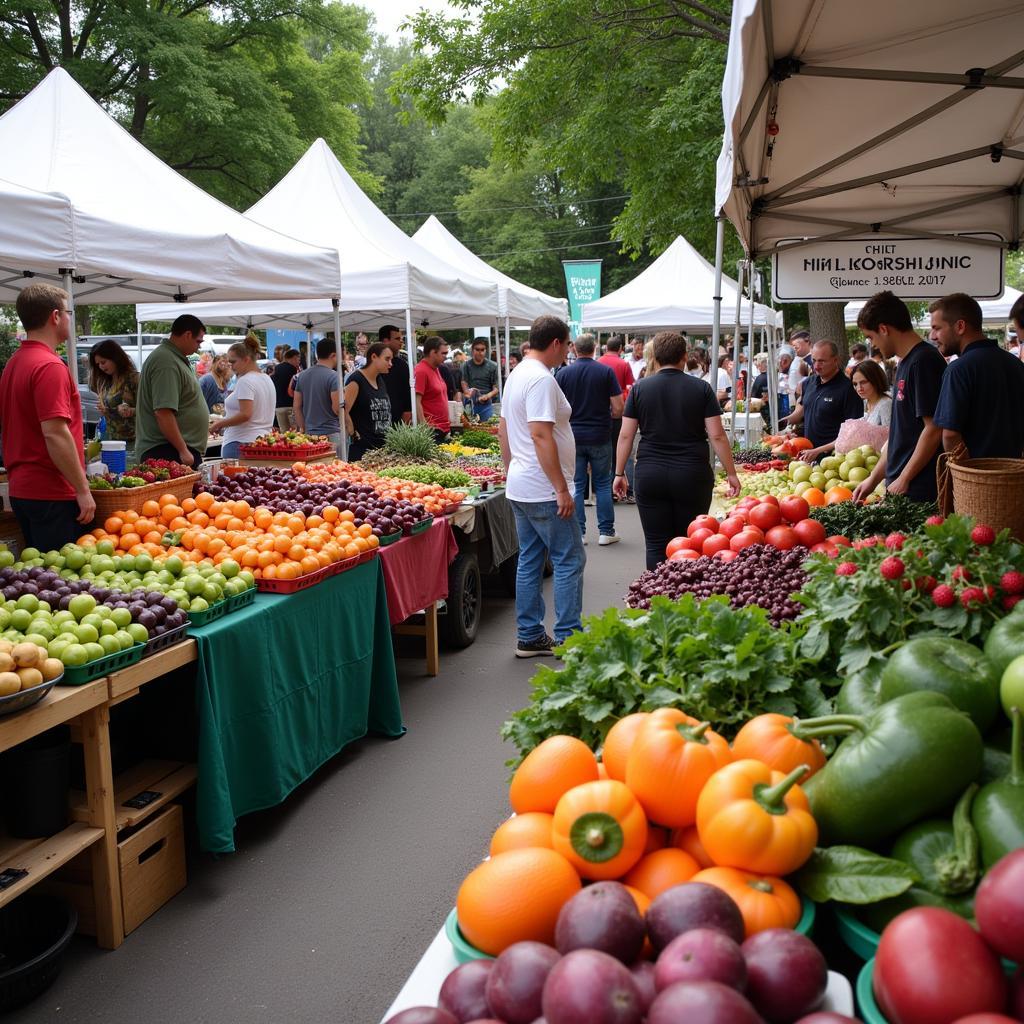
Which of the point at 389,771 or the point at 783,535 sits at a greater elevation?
the point at 783,535

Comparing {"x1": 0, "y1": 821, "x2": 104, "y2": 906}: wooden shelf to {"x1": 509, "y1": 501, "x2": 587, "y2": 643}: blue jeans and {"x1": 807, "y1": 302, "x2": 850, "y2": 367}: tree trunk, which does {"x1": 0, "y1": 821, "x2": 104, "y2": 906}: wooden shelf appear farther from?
{"x1": 807, "y1": 302, "x2": 850, "y2": 367}: tree trunk

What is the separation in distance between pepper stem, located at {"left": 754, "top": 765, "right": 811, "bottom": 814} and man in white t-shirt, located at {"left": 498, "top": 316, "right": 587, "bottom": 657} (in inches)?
162

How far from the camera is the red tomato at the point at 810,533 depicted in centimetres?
439

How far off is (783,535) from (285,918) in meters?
2.67

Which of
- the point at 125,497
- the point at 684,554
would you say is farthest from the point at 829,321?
the point at 125,497

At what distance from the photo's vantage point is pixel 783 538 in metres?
4.35

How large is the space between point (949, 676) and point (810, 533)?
2.75m

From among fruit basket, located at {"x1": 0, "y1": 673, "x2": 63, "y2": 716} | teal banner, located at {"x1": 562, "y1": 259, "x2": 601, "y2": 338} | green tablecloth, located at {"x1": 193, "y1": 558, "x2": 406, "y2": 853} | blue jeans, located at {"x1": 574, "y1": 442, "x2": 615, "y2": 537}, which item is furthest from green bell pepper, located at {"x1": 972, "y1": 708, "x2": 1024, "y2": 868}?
teal banner, located at {"x1": 562, "y1": 259, "x2": 601, "y2": 338}

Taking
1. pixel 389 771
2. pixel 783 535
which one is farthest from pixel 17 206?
pixel 783 535

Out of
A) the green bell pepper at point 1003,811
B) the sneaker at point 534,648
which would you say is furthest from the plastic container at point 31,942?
the sneaker at point 534,648

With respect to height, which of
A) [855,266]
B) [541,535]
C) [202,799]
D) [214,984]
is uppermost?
[855,266]

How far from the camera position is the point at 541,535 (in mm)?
6004

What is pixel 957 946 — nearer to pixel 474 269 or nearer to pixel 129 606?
pixel 129 606

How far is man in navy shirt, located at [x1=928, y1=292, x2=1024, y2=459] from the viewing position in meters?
4.46
